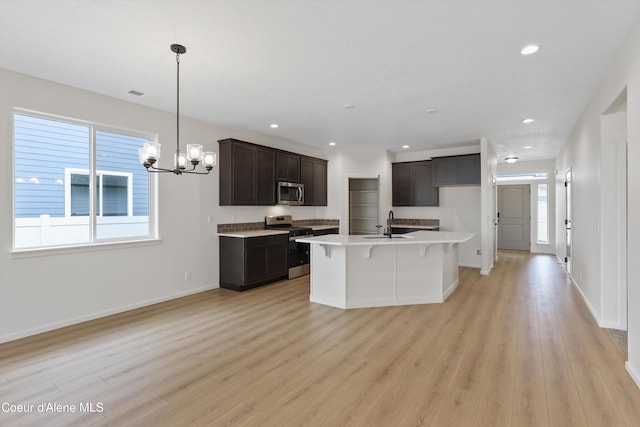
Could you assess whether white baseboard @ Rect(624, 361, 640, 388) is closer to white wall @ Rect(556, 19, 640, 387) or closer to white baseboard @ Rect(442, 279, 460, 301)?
white wall @ Rect(556, 19, 640, 387)

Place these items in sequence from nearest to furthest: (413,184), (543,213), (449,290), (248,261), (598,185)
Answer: (598,185) < (449,290) < (248,261) < (413,184) < (543,213)

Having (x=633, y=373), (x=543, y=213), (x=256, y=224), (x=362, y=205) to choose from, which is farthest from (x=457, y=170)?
(x=633, y=373)

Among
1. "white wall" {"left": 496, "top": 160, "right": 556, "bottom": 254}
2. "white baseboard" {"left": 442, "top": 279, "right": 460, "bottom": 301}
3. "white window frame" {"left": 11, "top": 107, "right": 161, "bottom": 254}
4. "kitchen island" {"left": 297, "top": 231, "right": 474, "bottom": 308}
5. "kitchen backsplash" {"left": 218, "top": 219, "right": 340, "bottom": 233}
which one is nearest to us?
"white window frame" {"left": 11, "top": 107, "right": 161, "bottom": 254}

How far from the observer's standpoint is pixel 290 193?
21.2 ft

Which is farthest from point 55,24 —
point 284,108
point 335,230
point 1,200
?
point 335,230

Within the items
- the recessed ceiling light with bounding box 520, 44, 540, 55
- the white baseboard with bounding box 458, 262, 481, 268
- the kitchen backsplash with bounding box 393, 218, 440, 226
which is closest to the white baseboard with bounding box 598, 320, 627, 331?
the recessed ceiling light with bounding box 520, 44, 540, 55

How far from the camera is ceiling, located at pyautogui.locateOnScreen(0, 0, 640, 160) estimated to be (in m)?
2.29

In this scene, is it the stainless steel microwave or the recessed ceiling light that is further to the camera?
the stainless steel microwave

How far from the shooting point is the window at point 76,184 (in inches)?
137

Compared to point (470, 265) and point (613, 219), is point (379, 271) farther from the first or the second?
point (470, 265)

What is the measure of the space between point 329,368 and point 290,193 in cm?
417

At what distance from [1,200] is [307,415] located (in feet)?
11.7

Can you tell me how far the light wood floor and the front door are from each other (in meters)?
5.86

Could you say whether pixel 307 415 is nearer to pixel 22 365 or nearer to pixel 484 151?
pixel 22 365
